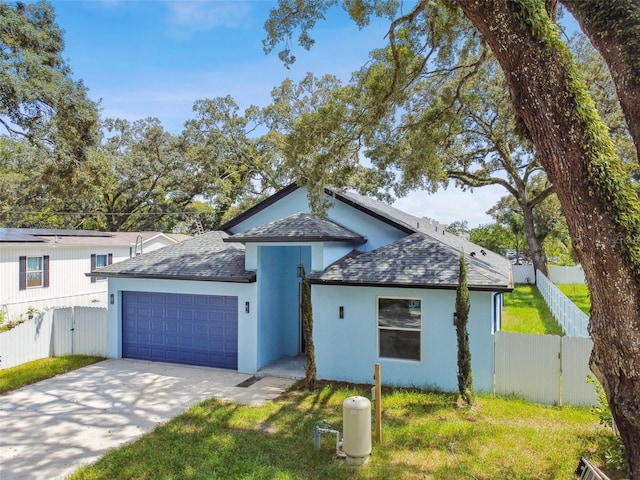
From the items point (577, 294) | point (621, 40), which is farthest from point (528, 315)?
point (621, 40)

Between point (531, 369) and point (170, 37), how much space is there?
12.7 m

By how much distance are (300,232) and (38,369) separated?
8.60 m

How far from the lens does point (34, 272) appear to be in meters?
20.0

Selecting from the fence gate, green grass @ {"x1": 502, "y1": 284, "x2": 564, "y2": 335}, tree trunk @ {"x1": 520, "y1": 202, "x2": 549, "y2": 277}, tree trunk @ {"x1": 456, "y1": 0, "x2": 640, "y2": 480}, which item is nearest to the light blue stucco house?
the fence gate

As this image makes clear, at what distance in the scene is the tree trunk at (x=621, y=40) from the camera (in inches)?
195

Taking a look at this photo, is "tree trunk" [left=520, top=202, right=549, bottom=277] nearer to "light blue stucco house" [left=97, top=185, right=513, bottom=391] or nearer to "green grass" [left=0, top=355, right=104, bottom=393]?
"light blue stucco house" [left=97, top=185, right=513, bottom=391]

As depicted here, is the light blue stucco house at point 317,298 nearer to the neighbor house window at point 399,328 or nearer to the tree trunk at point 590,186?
the neighbor house window at point 399,328

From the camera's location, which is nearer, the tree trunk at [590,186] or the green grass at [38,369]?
the tree trunk at [590,186]

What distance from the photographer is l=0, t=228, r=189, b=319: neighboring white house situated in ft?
61.0

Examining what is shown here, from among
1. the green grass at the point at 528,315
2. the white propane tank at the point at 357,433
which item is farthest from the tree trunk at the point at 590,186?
the green grass at the point at 528,315

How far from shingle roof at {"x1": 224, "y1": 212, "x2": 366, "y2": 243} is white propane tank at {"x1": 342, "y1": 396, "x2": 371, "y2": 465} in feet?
17.8

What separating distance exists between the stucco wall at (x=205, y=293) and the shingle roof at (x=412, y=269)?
232 centimetres

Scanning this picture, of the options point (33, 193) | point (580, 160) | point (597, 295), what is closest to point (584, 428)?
point (597, 295)

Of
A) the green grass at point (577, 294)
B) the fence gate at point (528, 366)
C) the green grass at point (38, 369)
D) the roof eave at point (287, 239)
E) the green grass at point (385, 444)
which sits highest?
the roof eave at point (287, 239)
